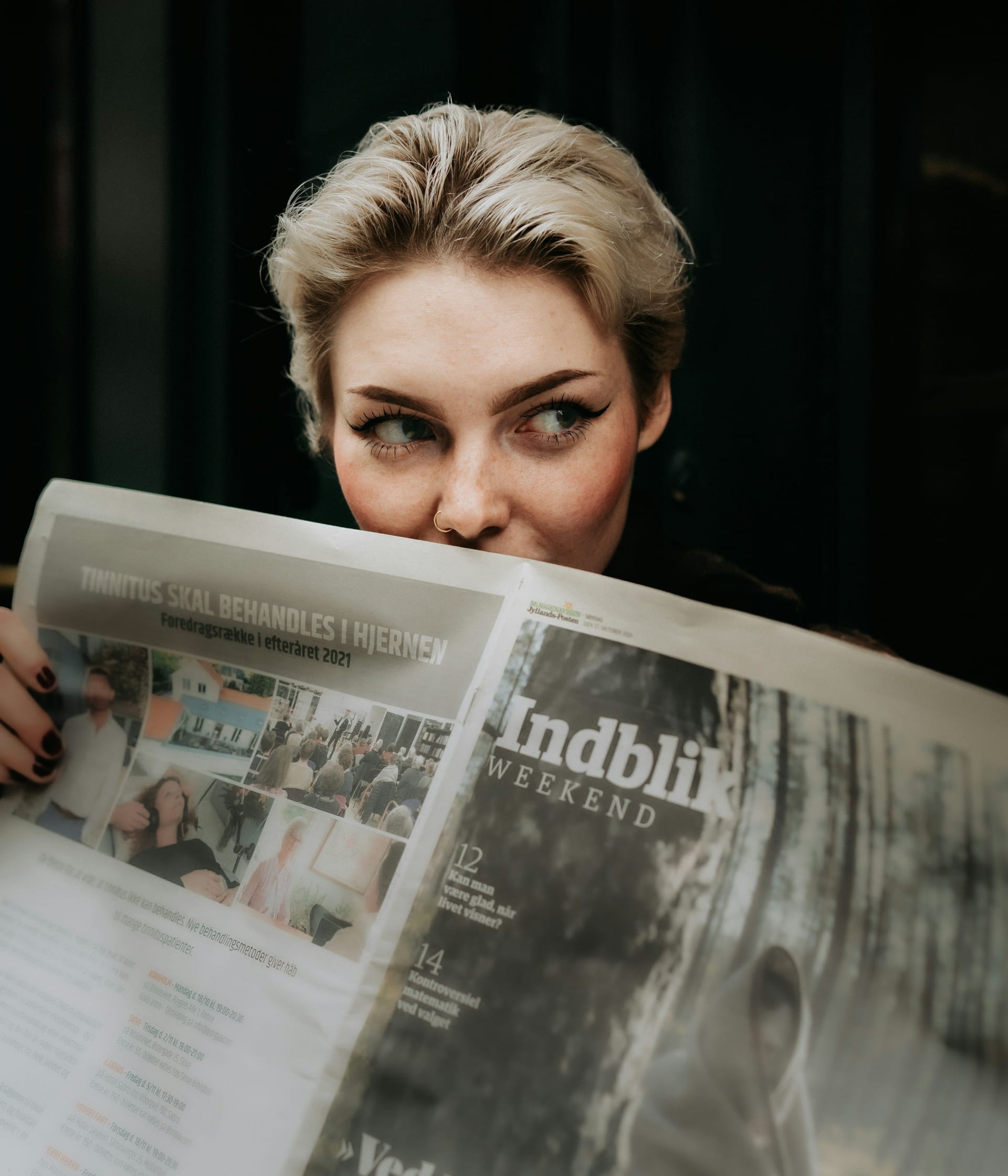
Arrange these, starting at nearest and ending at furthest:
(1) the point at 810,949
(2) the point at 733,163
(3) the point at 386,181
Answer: (1) the point at 810,949 < (3) the point at 386,181 < (2) the point at 733,163

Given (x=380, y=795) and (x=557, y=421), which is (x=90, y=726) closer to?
(x=380, y=795)

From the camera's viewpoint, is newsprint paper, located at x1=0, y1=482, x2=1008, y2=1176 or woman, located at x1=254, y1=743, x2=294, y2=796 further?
woman, located at x1=254, y1=743, x2=294, y2=796

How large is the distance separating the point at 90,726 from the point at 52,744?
0.03 metres

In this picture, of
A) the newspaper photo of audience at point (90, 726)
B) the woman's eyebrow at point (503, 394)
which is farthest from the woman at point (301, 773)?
the woman's eyebrow at point (503, 394)

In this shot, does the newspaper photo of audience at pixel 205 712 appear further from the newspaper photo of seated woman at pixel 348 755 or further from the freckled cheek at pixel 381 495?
the freckled cheek at pixel 381 495

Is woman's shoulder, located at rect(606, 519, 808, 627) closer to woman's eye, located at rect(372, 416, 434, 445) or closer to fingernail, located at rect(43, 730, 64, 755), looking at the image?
woman's eye, located at rect(372, 416, 434, 445)

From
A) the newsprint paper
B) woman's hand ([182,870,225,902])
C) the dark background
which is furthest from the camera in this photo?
the dark background

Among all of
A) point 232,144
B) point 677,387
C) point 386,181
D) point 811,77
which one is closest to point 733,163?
point 811,77

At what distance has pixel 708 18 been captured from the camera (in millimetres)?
629

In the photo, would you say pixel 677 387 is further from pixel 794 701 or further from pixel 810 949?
Answer: pixel 810 949

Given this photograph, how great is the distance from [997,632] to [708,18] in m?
0.56

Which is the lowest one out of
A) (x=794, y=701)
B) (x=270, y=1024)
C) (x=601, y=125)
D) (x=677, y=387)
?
(x=270, y=1024)

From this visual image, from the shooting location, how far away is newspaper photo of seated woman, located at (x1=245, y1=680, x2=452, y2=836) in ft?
1.50

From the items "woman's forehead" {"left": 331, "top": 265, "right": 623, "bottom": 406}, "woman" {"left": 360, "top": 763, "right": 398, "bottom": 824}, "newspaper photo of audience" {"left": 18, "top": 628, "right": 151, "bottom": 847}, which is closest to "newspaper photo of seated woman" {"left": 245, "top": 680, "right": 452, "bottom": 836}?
"woman" {"left": 360, "top": 763, "right": 398, "bottom": 824}
